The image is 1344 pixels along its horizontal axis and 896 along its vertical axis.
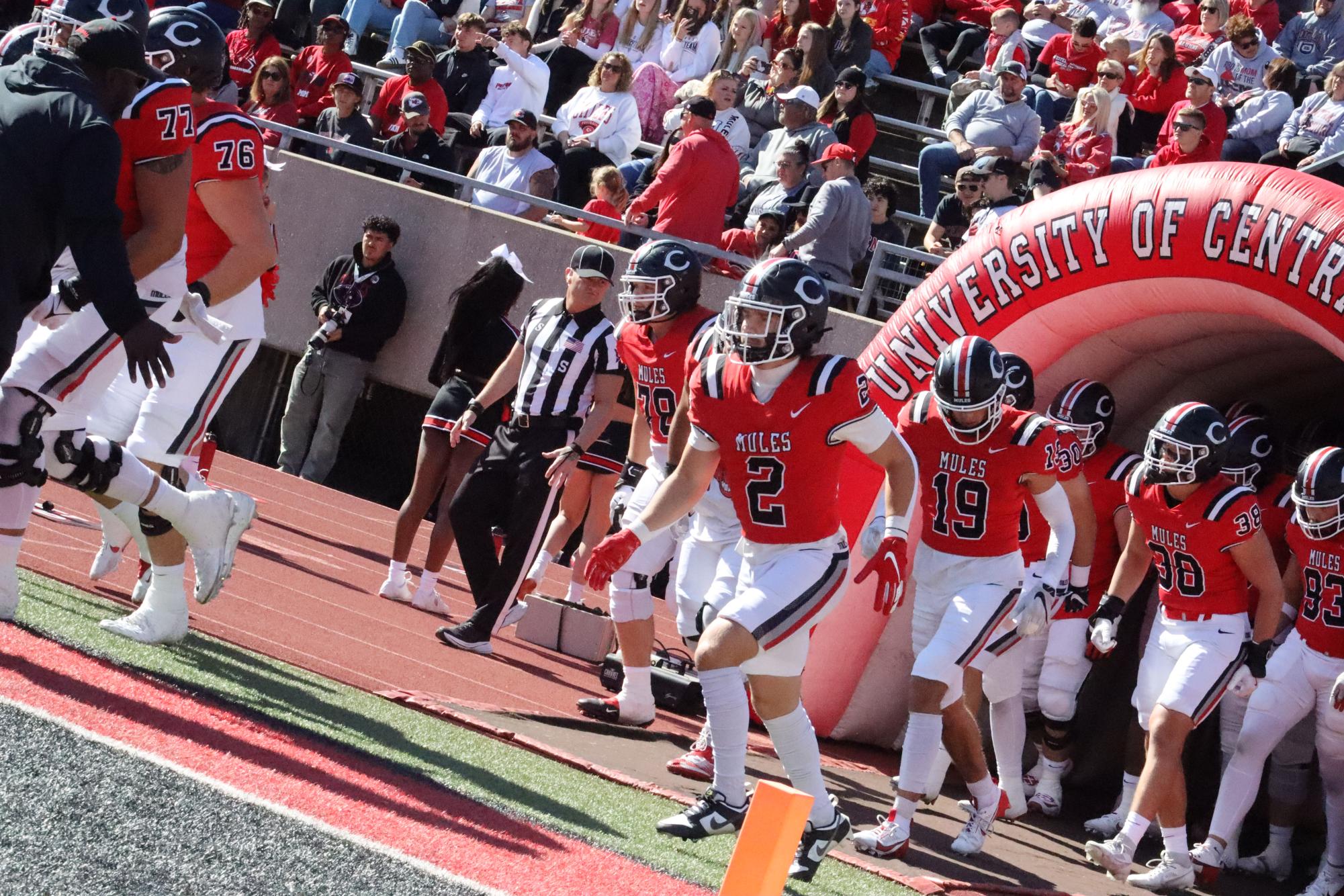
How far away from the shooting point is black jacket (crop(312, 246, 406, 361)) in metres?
12.4

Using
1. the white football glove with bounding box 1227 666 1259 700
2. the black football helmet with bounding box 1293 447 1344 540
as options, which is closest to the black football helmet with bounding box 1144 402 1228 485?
the black football helmet with bounding box 1293 447 1344 540

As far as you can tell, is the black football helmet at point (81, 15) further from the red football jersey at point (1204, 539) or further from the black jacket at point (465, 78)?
the black jacket at point (465, 78)

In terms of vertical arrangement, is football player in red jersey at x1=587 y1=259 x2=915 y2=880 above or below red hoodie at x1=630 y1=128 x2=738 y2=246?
below

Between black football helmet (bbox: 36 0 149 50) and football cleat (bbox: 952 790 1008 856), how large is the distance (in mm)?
4100

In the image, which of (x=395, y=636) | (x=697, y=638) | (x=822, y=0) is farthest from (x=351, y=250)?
(x=697, y=638)

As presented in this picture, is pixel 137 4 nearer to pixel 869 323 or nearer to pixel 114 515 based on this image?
pixel 114 515

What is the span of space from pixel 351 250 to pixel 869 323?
4607mm

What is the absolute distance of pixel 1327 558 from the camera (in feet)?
22.5

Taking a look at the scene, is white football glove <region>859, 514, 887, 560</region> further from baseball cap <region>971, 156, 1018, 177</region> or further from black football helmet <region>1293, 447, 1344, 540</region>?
baseball cap <region>971, 156, 1018, 177</region>

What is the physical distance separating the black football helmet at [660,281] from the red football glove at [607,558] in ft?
5.45

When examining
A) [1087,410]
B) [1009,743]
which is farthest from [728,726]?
[1087,410]

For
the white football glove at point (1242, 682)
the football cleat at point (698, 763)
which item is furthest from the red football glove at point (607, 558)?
the white football glove at point (1242, 682)

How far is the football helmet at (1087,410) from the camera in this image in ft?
26.1

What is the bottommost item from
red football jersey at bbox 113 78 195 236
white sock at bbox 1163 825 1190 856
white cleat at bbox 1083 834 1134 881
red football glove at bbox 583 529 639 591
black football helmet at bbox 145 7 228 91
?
Answer: white cleat at bbox 1083 834 1134 881
